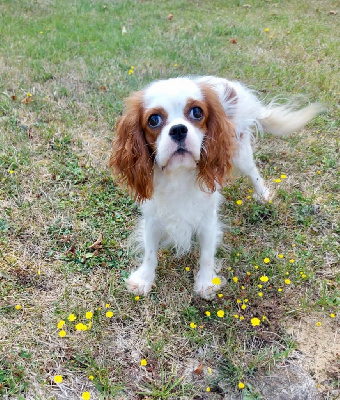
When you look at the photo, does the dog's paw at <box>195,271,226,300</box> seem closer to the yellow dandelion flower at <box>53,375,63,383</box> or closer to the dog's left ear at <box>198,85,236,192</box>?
the dog's left ear at <box>198,85,236,192</box>

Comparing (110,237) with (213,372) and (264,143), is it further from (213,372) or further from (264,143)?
(264,143)

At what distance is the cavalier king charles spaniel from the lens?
6.18 feet

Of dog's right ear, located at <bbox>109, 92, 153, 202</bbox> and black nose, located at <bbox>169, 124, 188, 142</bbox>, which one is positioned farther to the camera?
dog's right ear, located at <bbox>109, 92, 153, 202</bbox>

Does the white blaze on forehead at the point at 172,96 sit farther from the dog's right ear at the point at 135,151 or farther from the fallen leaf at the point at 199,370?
the fallen leaf at the point at 199,370

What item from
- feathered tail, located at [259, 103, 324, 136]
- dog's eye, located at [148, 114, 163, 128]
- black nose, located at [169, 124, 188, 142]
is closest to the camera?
black nose, located at [169, 124, 188, 142]

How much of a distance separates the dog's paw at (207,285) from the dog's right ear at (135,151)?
0.61 m

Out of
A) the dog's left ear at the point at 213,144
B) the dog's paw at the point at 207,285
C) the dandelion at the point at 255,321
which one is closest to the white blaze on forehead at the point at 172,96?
the dog's left ear at the point at 213,144

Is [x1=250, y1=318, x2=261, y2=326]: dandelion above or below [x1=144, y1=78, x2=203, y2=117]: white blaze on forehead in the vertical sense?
below

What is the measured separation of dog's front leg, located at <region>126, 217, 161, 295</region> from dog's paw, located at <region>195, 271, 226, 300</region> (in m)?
0.28

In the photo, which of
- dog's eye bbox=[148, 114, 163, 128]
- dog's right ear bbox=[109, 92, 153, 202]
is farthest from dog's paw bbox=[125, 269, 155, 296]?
dog's eye bbox=[148, 114, 163, 128]

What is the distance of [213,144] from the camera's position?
6.70 feet

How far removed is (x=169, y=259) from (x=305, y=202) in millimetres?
1098

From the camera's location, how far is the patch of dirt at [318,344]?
1.92 meters

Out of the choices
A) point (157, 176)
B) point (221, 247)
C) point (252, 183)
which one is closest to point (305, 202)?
point (252, 183)
